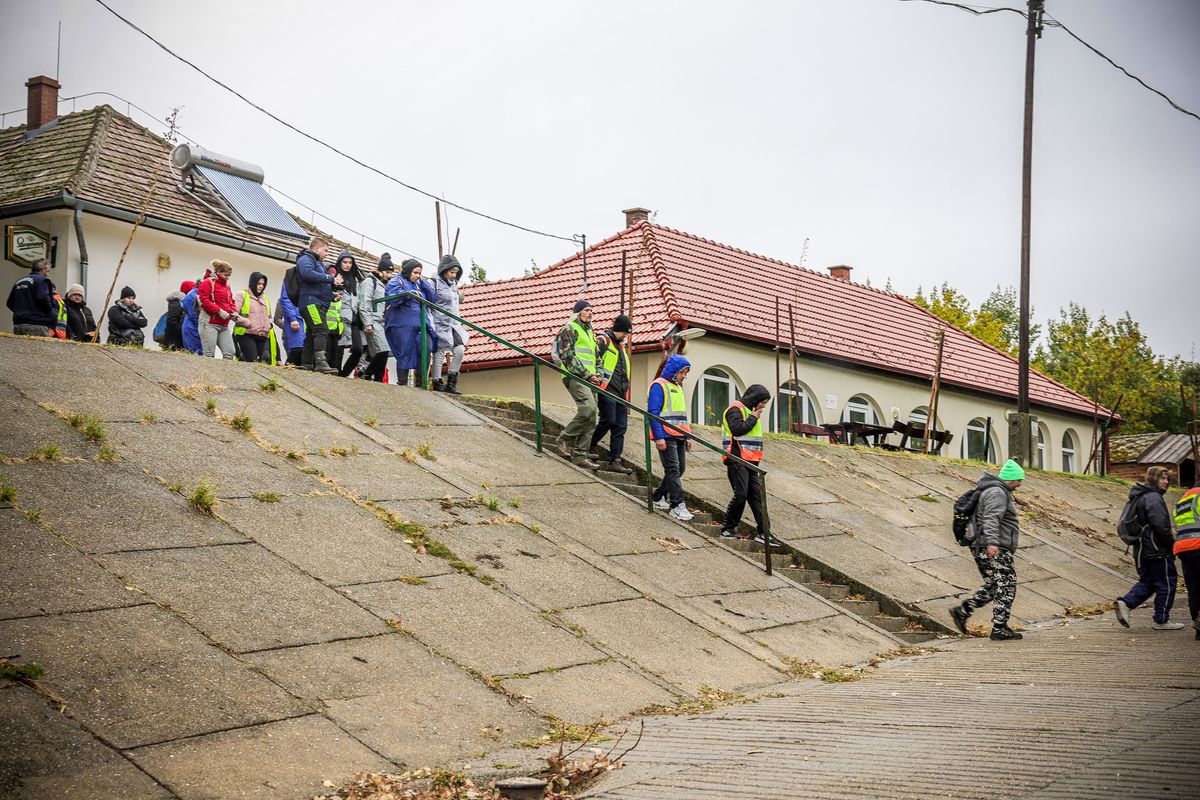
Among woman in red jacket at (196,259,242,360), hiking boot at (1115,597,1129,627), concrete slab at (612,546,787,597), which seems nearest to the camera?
concrete slab at (612,546,787,597)

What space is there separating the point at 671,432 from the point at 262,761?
7.69m

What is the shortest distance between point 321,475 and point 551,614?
2.73 metres

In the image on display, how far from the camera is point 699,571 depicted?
11555 mm

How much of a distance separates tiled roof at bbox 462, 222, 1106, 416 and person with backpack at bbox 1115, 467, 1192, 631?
41.2 feet

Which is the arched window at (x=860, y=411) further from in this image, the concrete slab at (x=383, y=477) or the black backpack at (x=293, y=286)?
the concrete slab at (x=383, y=477)

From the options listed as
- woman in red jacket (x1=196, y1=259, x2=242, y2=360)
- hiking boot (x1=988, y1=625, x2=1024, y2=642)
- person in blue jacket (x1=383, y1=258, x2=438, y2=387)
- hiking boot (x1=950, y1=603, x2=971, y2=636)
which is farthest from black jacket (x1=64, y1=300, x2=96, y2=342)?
hiking boot (x1=988, y1=625, x2=1024, y2=642)

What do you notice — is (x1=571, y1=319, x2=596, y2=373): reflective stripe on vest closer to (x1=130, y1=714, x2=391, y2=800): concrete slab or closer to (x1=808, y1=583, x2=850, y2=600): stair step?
(x1=808, y1=583, x2=850, y2=600): stair step

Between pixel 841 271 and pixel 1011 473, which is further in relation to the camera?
pixel 841 271

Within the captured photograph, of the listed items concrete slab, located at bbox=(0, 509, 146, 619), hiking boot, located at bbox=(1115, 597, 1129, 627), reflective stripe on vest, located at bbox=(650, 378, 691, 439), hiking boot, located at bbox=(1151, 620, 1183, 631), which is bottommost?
hiking boot, located at bbox=(1151, 620, 1183, 631)

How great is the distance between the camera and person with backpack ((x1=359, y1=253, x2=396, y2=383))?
48.9 ft

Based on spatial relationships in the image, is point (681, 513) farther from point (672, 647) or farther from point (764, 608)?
point (672, 647)

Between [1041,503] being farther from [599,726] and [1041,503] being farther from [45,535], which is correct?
[45,535]

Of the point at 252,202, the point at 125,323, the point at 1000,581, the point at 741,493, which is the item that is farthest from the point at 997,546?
the point at 252,202

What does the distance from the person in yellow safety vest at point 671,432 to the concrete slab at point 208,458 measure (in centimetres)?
424
